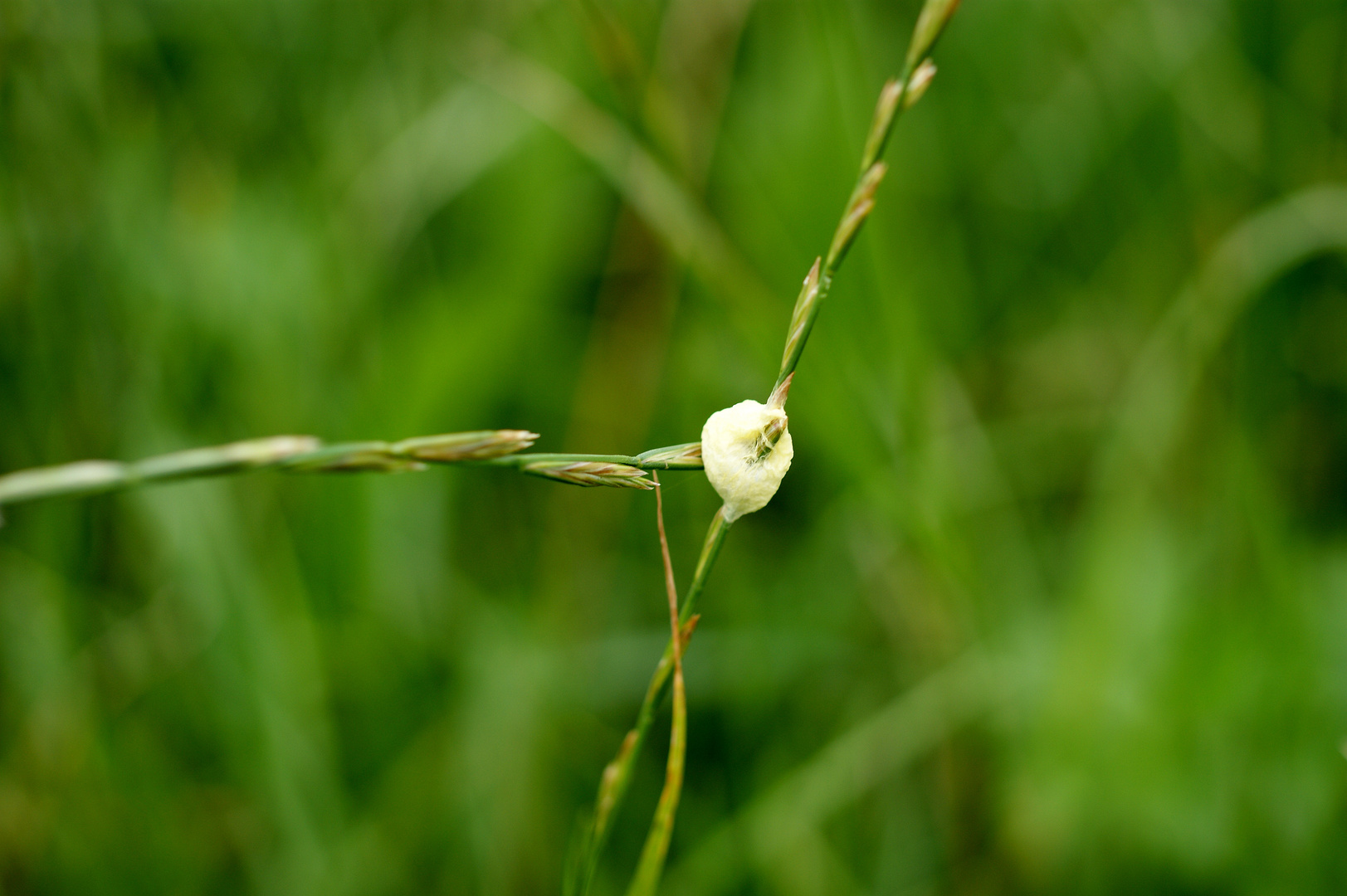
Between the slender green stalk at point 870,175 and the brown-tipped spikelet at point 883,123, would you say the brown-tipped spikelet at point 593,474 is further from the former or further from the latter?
the brown-tipped spikelet at point 883,123

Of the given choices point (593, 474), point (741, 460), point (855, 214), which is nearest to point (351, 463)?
point (593, 474)

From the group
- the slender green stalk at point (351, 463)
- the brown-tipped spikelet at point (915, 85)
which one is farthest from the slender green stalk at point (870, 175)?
the slender green stalk at point (351, 463)

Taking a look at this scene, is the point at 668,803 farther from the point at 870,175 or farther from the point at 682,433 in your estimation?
the point at 682,433

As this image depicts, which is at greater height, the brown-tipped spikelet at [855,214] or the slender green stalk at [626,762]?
the brown-tipped spikelet at [855,214]

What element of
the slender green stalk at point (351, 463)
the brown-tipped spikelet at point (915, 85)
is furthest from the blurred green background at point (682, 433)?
the slender green stalk at point (351, 463)

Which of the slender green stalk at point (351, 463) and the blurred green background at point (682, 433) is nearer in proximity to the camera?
the slender green stalk at point (351, 463)

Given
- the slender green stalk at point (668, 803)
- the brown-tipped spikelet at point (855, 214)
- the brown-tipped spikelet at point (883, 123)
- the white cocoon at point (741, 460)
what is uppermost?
the brown-tipped spikelet at point (883, 123)

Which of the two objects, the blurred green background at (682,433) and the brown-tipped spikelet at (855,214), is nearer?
the brown-tipped spikelet at (855,214)

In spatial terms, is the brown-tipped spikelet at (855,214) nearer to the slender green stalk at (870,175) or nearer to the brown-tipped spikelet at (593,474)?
the slender green stalk at (870,175)
